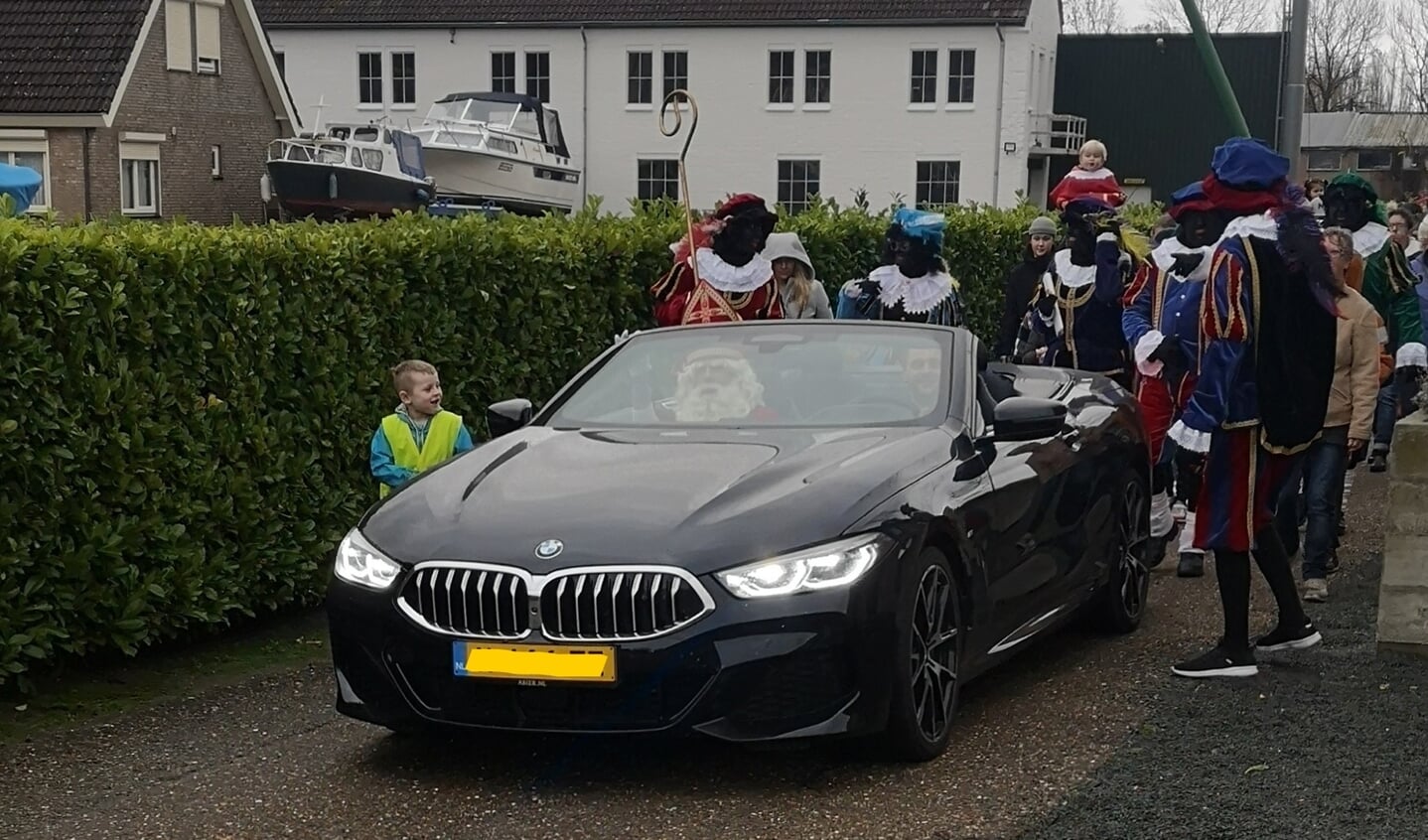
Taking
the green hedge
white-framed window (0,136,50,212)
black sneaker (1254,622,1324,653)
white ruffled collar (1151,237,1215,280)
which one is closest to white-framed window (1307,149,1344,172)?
white-framed window (0,136,50,212)

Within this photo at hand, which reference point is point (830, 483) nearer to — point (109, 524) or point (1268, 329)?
point (1268, 329)

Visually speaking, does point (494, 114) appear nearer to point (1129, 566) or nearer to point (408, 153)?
point (408, 153)

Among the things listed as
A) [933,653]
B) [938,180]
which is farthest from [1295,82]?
[938,180]

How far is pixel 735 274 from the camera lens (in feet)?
38.4

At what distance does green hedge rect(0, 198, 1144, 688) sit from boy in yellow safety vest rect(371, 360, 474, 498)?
50 cm

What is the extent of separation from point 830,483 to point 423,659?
4.48ft

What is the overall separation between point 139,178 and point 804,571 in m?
40.8

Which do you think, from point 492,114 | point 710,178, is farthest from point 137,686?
point 710,178

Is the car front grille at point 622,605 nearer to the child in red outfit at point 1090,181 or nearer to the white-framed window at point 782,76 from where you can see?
the child in red outfit at point 1090,181

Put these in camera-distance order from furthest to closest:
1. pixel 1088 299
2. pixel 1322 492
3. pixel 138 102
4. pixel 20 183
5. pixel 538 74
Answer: pixel 538 74 < pixel 138 102 < pixel 20 183 < pixel 1088 299 < pixel 1322 492

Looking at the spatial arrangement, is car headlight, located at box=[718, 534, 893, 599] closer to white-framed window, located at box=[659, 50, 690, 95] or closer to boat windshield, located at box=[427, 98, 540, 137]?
boat windshield, located at box=[427, 98, 540, 137]

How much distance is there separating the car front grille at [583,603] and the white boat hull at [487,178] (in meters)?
43.1

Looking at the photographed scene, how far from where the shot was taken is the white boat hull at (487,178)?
50125 mm

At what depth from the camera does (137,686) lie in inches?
318
